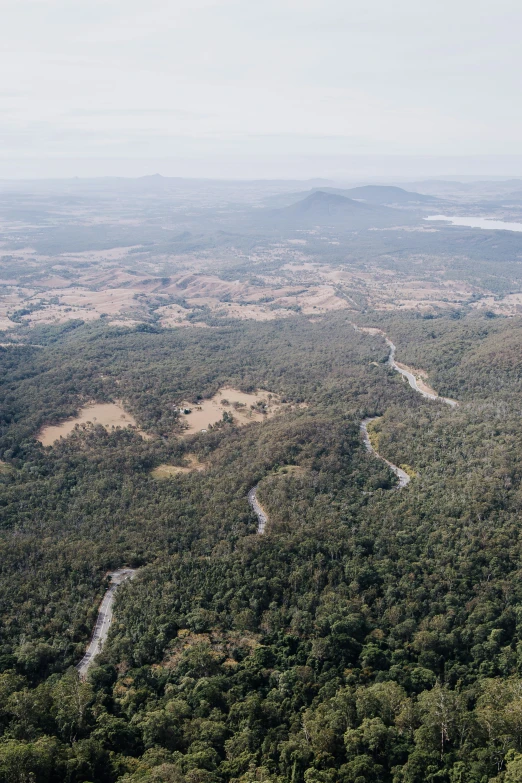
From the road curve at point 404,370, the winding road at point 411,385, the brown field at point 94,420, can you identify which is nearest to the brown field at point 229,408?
the brown field at point 94,420

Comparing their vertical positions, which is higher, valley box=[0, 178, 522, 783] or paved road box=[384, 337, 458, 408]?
paved road box=[384, 337, 458, 408]

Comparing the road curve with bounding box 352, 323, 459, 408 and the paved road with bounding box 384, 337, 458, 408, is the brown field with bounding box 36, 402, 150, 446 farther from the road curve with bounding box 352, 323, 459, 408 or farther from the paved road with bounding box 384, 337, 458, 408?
the road curve with bounding box 352, 323, 459, 408

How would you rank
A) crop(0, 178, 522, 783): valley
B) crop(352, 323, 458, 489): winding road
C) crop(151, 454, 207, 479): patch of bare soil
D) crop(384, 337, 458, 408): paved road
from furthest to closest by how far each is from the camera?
Result: crop(384, 337, 458, 408): paved road → crop(151, 454, 207, 479): patch of bare soil → crop(352, 323, 458, 489): winding road → crop(0, 178, 522, 783): valley

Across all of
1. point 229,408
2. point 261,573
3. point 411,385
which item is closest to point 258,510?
point 261,573

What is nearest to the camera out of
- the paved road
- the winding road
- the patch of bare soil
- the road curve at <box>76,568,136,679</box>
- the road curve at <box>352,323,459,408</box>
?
the road curve at <box>76,568,136,679</box>

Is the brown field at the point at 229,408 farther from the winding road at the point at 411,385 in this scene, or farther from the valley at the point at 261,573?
the winding road at the point at 411,385

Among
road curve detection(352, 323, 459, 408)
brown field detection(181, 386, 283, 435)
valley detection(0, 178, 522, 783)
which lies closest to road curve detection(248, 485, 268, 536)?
valley detection(0, 178, 522, 783)

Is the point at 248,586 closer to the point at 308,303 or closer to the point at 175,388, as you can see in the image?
the point at 175,388

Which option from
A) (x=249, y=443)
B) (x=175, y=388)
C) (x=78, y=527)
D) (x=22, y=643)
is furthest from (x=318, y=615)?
(x=175, y=388)
